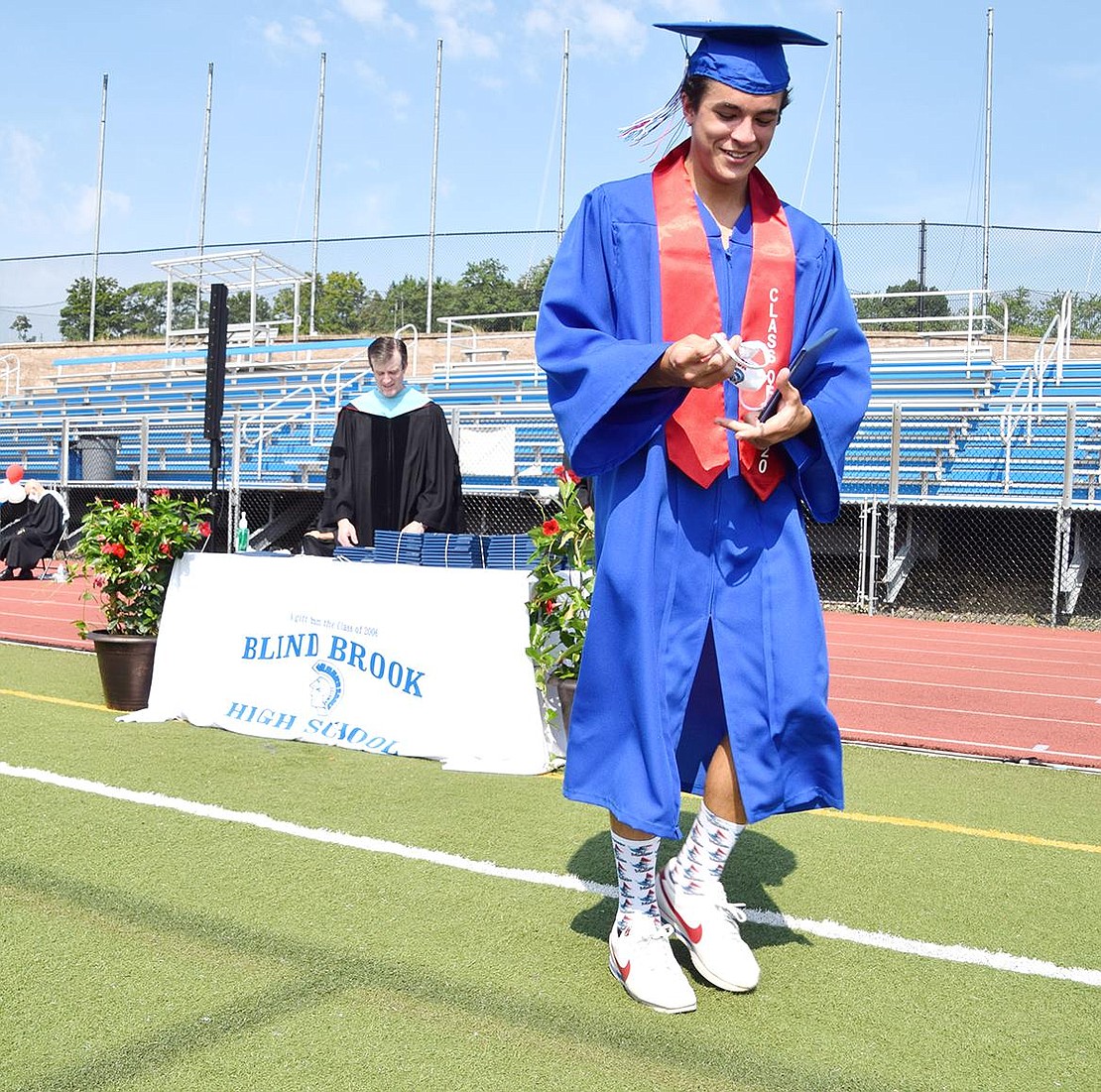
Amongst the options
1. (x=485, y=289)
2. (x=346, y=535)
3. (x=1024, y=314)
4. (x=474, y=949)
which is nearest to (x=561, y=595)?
(x=346, y=535)

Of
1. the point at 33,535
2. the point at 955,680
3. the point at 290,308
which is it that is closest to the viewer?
the point at 955,680

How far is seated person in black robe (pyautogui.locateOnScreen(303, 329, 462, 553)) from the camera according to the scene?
262 inches

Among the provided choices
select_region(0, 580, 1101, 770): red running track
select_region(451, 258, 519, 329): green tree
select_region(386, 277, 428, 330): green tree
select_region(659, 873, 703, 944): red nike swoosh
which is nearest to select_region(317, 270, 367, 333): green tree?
select_region(386, 277, 428, 330): green tree

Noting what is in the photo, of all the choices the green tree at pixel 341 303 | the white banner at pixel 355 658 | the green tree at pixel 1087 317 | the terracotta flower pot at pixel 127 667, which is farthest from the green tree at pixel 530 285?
the white banner at pixel 355 658

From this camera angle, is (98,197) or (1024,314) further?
(98,197)

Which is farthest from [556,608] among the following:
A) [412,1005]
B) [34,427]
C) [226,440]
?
[34,427]

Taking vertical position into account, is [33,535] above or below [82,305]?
below

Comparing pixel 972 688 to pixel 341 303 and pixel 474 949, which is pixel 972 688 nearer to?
pixel 474 949

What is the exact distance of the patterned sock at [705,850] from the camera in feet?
9.59

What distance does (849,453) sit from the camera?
1532 cm

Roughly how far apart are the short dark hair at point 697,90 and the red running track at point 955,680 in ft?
12.0

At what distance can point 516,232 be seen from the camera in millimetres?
26219

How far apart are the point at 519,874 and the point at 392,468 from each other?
3.49m

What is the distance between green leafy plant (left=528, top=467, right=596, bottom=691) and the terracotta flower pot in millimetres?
2115
